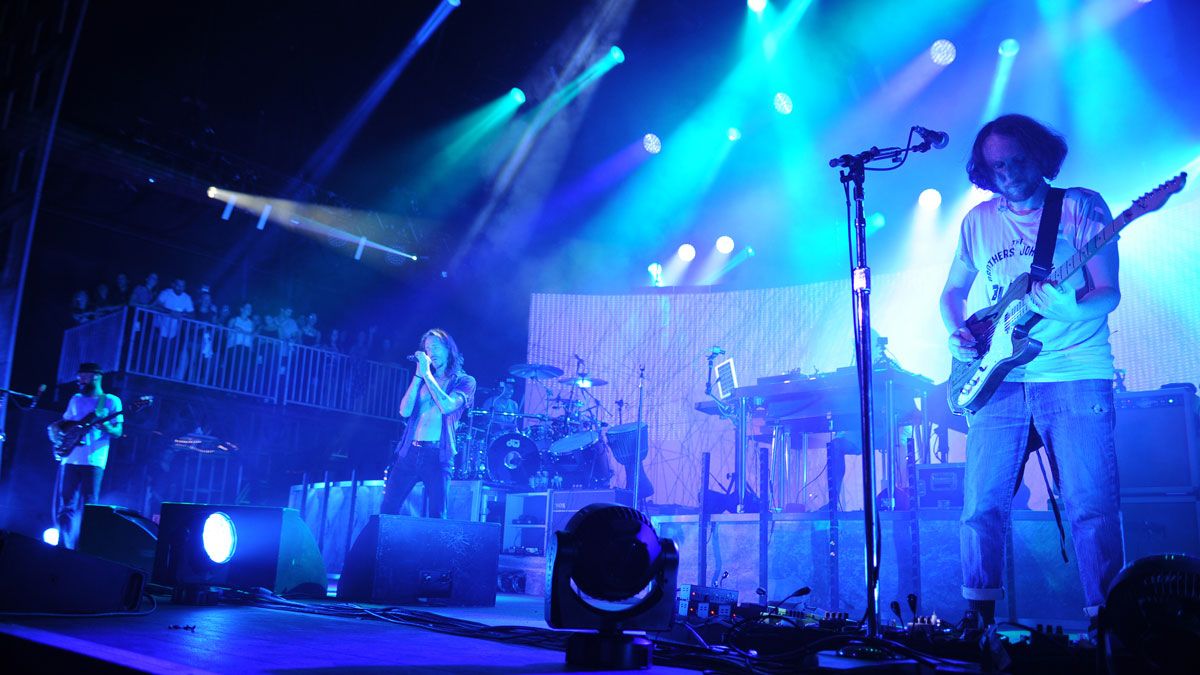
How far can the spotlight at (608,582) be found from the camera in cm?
224

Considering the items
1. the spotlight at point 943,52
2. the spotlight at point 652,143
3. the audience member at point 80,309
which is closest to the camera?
the spotlight at point 943,52

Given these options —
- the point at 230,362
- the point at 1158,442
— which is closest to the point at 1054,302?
the point at 1158,442

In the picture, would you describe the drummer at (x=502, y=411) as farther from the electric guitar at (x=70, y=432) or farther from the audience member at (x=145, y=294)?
the audience member at (x=145, y=294)

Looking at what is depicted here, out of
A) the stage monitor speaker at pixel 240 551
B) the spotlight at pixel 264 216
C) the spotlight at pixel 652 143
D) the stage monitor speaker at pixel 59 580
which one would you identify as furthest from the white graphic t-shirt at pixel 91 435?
the spotlight at pixel 652 143

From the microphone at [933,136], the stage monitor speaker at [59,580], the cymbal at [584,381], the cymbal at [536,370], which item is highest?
the cymbal at [536,370]

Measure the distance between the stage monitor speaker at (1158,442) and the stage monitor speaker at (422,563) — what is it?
4091 millimetres

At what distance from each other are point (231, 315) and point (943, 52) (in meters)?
11.6

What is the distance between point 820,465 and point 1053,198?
710 centimetres

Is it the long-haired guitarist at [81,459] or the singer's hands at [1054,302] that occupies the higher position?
the singer's hands at [1054,302]

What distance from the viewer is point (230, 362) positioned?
12914mm

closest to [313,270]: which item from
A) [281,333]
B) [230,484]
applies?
[281,333]

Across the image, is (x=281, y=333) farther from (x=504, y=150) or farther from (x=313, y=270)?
(x=504, y=150)

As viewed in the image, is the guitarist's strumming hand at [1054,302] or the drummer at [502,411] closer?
the guitarist's strumming hand at [1054,302]

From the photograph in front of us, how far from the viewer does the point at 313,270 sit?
15.0 meters
